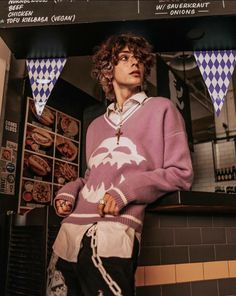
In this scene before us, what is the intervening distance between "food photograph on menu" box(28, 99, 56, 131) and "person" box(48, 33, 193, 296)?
1505 millimetres

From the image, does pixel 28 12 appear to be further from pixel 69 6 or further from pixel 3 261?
pixel 3 261

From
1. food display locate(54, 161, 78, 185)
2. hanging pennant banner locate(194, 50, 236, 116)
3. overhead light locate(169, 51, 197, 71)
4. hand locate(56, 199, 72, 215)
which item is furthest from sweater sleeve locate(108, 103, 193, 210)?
overhead light locate(169, 51, 197, 71)

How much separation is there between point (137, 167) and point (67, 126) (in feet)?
7.21

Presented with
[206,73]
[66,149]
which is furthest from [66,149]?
[206,73]

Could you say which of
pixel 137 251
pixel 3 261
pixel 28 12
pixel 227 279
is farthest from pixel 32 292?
pixel 28 12

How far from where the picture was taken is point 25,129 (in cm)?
272

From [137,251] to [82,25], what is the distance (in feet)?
5.29

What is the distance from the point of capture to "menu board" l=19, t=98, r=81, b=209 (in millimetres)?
2699

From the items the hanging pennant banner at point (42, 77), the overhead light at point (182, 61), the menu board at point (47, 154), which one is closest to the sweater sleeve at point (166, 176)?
the hanging pennant banner at point (42, 77)

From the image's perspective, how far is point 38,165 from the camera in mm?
2812

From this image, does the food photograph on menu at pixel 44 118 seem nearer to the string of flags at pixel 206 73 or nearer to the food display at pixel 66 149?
the food display at pixel 66 149

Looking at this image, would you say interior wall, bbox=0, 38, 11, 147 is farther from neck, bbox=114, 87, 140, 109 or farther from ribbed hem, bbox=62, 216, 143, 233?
ribbed hem, bbox=62, 216, 143, 233

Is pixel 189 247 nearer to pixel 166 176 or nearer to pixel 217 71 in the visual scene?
pixel 166 176

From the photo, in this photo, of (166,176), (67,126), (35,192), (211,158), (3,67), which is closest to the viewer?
(166,176)
